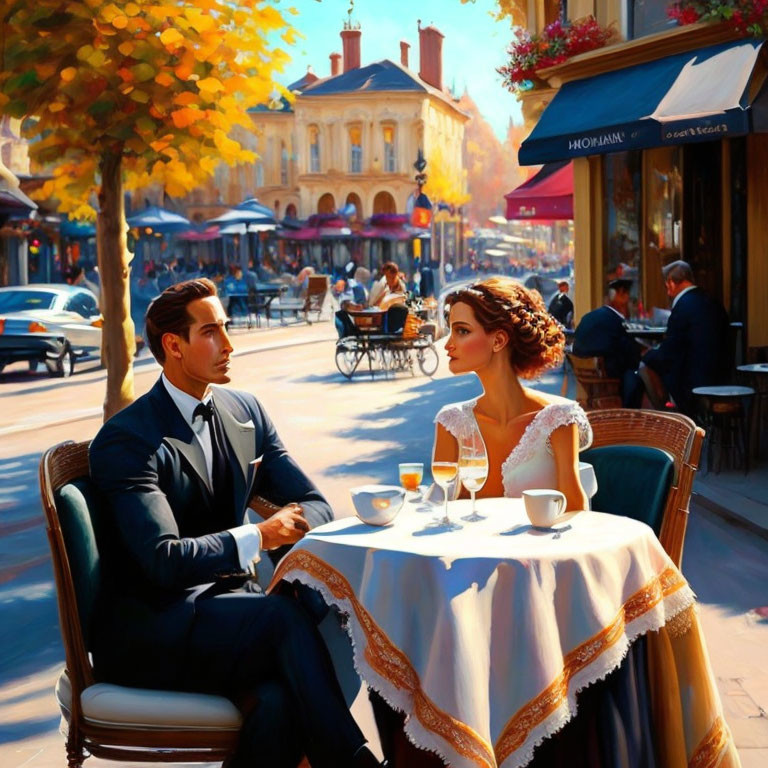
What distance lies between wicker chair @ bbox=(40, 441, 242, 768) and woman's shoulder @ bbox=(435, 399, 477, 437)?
4.54ft

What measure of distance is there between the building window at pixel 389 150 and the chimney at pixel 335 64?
7.89 m

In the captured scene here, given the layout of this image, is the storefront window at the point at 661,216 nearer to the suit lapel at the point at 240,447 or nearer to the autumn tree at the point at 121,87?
the autumn tree at the point at 121,87

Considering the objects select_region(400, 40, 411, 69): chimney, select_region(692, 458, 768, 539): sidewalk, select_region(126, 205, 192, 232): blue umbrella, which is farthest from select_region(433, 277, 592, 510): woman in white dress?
select_region(400, 40, 411, 69): chimney

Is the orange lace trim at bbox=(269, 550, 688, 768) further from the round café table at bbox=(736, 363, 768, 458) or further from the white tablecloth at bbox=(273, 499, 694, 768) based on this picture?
the round café table at bbox=(736, 363, 768, 458)

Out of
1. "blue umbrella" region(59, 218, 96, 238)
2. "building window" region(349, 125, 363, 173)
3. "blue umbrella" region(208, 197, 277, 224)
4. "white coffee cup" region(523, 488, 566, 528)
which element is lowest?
"white coffee cup" region(523, 488, 566, 528)

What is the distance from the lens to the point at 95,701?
3.67 m

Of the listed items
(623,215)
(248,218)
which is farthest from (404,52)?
(623,215)

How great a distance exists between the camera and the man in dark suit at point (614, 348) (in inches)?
492

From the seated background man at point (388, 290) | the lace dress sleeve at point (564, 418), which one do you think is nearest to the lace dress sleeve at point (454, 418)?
the lace dress sleeve at point (564, 418)

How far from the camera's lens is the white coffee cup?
12.6ft

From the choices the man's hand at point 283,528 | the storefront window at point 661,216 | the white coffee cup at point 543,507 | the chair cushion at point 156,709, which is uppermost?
the storefront window at point 661,216

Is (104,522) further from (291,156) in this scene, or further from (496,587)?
(291,156)

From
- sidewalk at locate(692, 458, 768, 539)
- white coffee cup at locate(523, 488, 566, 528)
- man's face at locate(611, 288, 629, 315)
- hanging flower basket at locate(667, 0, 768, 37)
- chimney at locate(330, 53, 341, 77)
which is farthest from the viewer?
chimney at locate(330, 53, 341, 77)

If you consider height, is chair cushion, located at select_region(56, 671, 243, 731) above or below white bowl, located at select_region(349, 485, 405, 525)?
below
